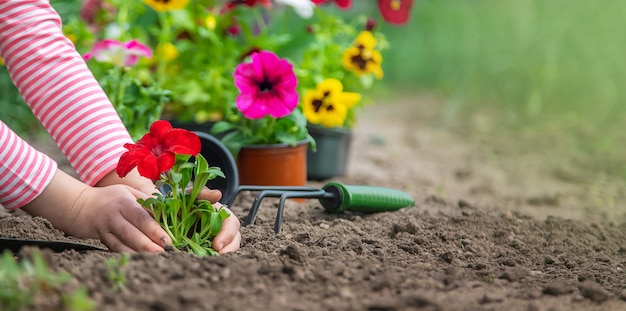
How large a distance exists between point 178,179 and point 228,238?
6.1 inches

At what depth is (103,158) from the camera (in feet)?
5.33

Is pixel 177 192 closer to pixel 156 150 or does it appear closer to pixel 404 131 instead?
pixel 156 150

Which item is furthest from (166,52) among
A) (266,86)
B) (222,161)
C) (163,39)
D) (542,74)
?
(542,74)

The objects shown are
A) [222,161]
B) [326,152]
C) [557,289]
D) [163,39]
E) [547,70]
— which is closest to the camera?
[557,289]

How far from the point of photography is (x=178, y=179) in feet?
4.43

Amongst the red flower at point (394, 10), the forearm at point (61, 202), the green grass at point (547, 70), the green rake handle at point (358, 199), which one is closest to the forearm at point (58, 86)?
the forearm at point (61, 202)

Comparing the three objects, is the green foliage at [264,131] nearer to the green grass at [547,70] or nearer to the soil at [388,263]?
the soil at [388,263]

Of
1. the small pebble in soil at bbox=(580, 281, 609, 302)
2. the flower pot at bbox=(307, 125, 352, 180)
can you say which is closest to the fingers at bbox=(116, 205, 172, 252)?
the small pebble in soil at bbox=(580, 281, 609, 302)

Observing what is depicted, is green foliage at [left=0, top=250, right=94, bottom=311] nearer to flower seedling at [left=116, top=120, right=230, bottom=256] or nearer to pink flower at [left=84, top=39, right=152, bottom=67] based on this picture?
flower seedling at [left=116, top=120, right=230, bottom=256]

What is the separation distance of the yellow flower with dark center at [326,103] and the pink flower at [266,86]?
337mm

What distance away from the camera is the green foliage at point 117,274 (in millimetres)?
1083

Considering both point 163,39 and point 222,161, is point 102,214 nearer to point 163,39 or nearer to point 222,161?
point 222,161

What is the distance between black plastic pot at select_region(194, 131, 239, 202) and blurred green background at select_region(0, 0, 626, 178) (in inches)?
94.5

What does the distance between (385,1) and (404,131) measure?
4.97 feet
